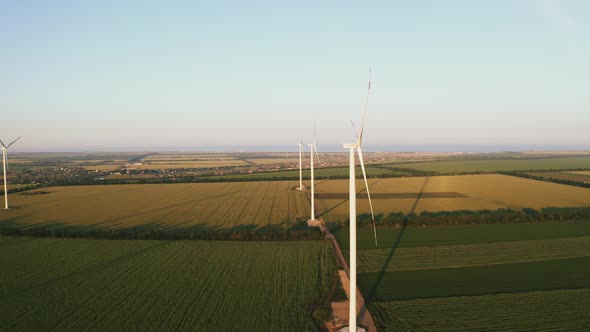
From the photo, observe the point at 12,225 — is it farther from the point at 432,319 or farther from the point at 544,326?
the point at 544,326

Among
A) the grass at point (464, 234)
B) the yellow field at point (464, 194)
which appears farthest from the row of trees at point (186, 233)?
the yellow field at point (464, 194)

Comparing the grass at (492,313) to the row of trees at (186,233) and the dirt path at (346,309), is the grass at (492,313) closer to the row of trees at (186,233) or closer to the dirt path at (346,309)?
→ the dirt path at (346,309)

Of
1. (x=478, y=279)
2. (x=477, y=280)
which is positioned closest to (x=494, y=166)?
(x=478, y=279)

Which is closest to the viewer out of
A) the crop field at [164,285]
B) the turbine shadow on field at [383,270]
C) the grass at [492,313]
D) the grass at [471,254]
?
the grass at [492,313]

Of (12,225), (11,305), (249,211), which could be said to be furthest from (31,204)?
(11,305)

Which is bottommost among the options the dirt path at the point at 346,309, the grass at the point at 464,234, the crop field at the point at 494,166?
the dirt path at the point at 346,309

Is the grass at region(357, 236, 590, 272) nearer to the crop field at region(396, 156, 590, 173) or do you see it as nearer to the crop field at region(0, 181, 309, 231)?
the crop field at region(0, 181, 309, 231)

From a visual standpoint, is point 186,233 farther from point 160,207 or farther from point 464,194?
point 464,194
